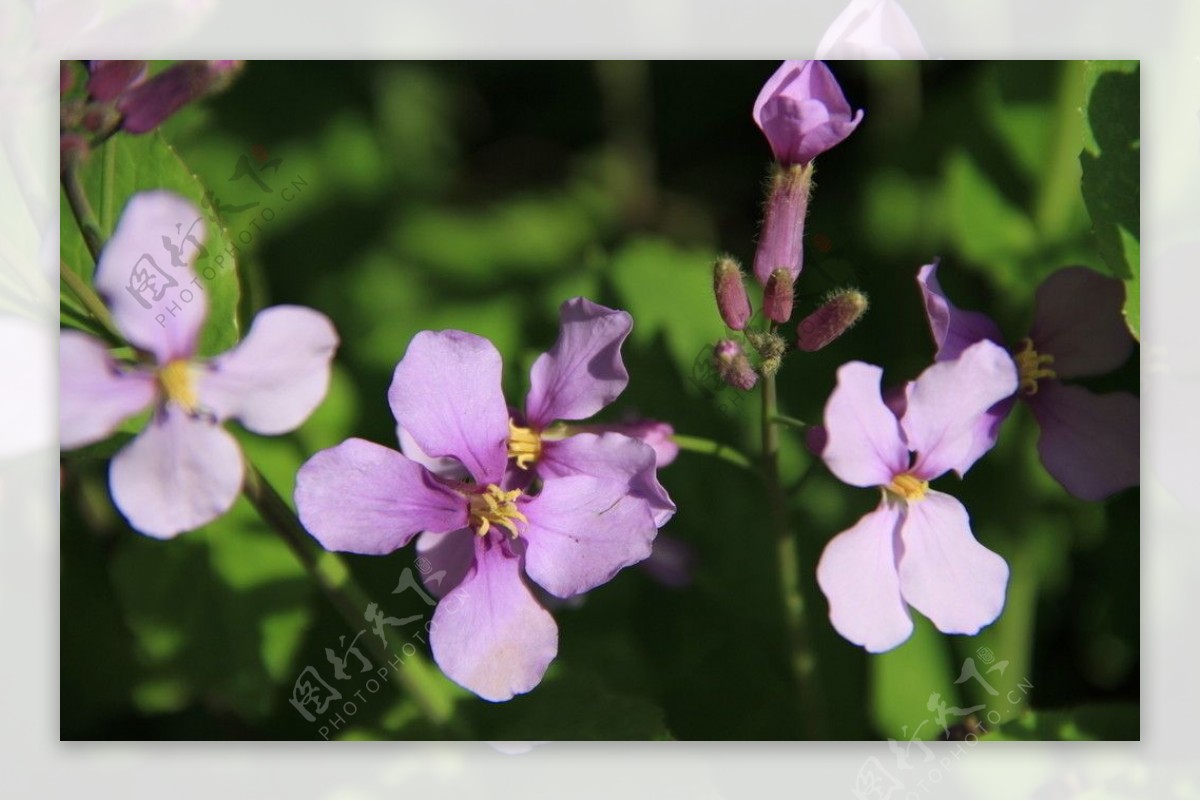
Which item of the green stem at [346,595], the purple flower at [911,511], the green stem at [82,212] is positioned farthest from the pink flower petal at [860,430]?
the green stem at [82,212]

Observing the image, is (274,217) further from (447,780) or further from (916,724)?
(916,724)

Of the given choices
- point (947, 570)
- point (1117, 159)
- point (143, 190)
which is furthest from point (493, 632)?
point (1117, 159)

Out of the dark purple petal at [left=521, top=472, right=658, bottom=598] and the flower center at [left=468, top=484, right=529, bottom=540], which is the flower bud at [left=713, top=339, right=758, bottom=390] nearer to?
the dark purple petal at [left=521, top=472, right=658, bottom=598]

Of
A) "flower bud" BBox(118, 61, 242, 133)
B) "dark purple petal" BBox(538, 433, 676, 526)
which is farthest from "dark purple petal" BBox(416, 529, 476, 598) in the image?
"flower bud" BBox(118, 61, 242, 133)

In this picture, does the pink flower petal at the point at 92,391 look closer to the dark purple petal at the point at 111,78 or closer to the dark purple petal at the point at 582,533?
the dark purple petal at the point at 111,78

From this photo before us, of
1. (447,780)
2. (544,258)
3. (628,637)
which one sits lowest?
(447,780)

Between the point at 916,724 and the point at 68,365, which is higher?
the point at 68,365

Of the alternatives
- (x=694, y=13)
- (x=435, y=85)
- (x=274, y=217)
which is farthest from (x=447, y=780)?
(x=694, y=13)

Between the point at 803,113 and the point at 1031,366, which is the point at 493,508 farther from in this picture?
the point at 1031,366
